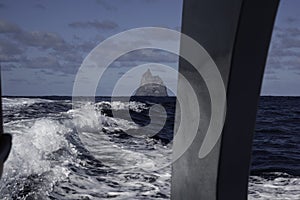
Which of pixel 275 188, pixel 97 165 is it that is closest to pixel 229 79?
pixel 275 188

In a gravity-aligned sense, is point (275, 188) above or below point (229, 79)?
below

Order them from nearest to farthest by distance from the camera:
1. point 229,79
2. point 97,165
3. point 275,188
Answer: point 229,79 < point 275,188 < point 97,165

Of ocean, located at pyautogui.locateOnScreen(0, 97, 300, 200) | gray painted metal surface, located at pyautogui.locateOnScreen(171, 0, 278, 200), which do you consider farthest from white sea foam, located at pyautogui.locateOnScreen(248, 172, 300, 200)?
gray painted metal surface, located at pyautogui.locateOnScreen(171, 0, 278, 200)

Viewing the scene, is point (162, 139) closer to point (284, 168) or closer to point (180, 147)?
point (284, 168)

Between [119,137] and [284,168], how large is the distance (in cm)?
312

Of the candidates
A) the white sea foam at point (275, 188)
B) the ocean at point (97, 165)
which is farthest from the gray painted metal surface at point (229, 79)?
the white sea foam at point (275, 188)

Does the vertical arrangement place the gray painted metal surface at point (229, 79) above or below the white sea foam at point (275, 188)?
above

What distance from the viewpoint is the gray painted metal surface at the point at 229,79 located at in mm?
1071

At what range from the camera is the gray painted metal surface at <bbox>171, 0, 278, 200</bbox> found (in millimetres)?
1071

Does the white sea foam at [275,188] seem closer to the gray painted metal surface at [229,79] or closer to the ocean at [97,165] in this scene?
the ocean at [97,165]

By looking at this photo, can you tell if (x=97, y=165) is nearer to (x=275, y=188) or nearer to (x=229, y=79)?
(x=275, y=188)

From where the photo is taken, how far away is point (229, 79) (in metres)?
1.11

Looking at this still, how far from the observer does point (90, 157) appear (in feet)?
19.4

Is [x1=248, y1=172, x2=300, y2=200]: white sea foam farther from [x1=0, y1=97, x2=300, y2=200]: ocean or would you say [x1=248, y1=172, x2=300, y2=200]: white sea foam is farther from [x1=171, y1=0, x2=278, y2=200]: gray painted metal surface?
[x1=171, y1=0, x2=278, y2=200]: gray painted metal surface
